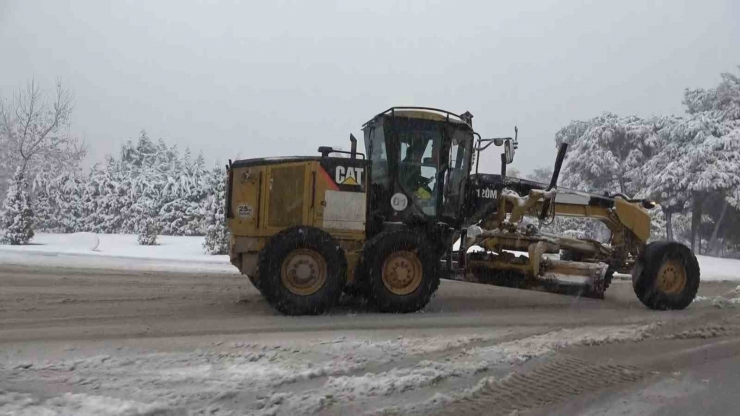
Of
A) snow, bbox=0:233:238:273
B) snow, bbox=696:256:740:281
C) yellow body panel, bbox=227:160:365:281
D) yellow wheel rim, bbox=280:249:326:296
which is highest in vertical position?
yellow body panel, bbox=227:160:365:281

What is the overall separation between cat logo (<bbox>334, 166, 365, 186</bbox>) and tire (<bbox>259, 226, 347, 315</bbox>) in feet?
2.56

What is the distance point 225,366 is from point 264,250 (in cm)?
260

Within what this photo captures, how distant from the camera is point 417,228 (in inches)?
332

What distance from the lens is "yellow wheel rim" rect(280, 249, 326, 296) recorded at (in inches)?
286

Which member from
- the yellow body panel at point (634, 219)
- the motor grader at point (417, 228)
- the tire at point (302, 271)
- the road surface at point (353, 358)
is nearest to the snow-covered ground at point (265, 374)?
the road surface at point (353, 358)

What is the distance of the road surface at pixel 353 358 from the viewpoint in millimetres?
4016

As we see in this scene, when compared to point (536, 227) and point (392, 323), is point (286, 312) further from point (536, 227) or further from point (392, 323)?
point (536, 227)

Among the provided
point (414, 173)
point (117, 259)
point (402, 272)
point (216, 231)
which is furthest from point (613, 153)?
point (402, 272)

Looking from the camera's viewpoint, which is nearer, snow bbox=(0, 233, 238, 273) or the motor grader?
the motor grader

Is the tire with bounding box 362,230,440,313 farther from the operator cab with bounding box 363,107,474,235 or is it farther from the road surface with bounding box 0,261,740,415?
the operator cab with bounding box 363,107,474,235

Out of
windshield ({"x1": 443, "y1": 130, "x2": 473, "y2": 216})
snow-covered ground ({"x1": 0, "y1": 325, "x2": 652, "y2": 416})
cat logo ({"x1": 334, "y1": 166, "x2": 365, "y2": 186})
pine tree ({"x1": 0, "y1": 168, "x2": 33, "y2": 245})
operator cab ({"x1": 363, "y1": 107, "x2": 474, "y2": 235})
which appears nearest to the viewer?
snow-covered ground ({"x1": 0, "y1": 325, "x2": 652, "y2": 416})

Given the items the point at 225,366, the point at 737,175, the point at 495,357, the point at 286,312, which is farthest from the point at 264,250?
the point at 737,175

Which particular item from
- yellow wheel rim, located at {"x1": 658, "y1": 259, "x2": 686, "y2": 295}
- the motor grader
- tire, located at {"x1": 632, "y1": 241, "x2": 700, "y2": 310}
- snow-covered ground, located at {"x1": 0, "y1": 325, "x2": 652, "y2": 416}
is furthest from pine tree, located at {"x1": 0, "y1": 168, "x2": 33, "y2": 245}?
yellow wheel rim, located at {"x1": 658, "y1": 259, "x2": 686, "y2": 295}

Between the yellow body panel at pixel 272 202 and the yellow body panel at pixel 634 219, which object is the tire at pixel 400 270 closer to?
the yellow body panel at pixel 272 202
